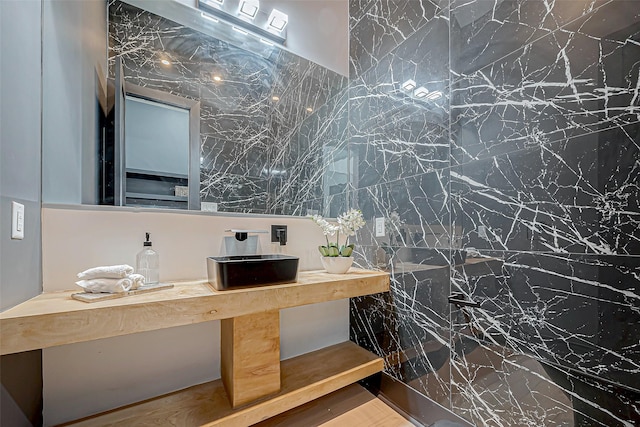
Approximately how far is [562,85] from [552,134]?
7.0 inches

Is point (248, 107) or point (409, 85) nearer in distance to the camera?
point (409, 85)

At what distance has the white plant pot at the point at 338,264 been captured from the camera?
1649 mm

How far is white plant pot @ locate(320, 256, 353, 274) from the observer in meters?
1.65

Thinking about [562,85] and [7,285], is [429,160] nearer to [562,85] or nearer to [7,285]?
[562,85]

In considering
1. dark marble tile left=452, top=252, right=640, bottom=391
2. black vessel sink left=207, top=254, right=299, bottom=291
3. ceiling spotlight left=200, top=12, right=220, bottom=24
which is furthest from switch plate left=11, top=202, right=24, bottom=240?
dark marble tile left=452, top=252, right=640, bottom=391

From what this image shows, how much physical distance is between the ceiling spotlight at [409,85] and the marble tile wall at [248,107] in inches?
24.1

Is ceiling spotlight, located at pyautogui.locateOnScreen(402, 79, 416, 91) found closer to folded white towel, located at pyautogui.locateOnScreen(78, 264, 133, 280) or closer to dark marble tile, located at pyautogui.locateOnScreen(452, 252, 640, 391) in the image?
dark marble tile, located at pyautogui.locateOnScreen(452, 252, 640, 391)

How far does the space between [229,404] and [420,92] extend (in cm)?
190

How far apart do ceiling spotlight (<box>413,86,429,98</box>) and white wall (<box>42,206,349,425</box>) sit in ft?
4.19

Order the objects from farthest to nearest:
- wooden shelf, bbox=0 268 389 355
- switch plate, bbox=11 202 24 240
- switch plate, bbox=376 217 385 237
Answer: switch plate, bbox=376 217 385 237 → switch plate, bbox=11 202 24 240 → wooden shelf, bbox=0 268 389 355

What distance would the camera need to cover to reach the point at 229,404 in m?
1.23

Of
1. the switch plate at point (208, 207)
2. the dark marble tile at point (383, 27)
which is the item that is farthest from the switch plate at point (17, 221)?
the dark marble tile at point (383, 27)

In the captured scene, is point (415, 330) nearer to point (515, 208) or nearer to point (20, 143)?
point (515, 208)

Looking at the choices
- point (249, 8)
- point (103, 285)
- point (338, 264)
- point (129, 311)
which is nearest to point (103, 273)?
point (103, 285)
